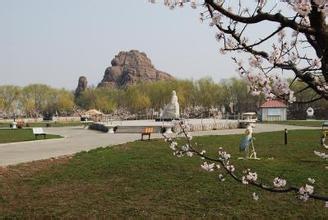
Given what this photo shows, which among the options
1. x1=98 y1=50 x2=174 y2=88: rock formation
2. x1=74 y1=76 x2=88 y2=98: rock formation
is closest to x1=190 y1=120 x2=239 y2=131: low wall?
x1=98 y1=50 x2=174 y2=88: rock formation

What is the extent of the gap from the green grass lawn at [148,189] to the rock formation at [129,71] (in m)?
151

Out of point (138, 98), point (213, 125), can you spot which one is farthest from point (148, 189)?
point (138, 98)

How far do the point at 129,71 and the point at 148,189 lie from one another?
15642cm

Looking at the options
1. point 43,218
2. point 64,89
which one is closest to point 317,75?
point 43,218

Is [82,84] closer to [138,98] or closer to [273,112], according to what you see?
[138,98]

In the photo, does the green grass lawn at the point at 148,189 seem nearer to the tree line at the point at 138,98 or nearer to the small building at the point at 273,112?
the small building at the point at 273,112

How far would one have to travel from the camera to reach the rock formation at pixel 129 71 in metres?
168

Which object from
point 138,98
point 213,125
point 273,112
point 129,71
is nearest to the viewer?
point 213,125

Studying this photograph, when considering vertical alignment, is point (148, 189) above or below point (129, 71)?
below

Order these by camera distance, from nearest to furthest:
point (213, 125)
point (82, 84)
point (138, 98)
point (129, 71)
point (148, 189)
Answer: point (148, 189) → point (213, 125) → point (138, 98) → point (82, 84) → point (129, 71)

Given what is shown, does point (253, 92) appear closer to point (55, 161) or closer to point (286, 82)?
point (286, 82)

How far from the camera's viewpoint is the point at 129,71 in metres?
168

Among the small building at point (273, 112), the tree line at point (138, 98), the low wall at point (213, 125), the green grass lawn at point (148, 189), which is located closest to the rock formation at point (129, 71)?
the tree line at point (138, 98)

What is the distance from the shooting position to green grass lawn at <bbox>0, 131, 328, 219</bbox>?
1066 centimetres
